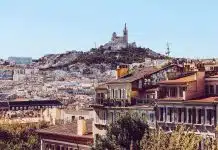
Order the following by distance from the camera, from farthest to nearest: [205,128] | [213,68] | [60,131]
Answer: [60,131], [213,68], [205,128]

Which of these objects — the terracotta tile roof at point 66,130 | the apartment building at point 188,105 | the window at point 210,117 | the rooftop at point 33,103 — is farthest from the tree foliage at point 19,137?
the rooftop at point 33,103

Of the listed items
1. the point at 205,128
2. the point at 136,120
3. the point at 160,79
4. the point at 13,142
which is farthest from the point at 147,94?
the point at 13,142

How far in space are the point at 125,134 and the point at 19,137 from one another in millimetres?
37881

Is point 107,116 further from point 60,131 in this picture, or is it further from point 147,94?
point 60,131

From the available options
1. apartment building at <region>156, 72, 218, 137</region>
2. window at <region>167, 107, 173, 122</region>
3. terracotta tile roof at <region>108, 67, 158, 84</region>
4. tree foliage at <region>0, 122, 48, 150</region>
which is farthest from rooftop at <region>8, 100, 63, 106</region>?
window at <region>167, 107, 173, 122</region>

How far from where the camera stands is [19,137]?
103 meters

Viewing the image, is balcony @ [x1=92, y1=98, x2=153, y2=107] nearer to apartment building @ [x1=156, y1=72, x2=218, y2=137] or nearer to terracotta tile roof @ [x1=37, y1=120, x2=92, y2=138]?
apartment building @ [x1=156, y1=72, x2=218, y2=137]

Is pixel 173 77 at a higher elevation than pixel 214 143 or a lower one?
higher

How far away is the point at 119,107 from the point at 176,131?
13.3 metres

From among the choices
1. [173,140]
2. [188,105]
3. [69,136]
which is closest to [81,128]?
[69,136]

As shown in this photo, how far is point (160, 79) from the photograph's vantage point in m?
77.5

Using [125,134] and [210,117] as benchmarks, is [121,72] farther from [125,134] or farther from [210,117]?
[210,117]

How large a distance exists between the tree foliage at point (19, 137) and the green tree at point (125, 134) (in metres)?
31.8

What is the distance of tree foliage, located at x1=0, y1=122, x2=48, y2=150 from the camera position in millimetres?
98812
